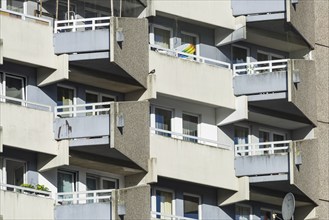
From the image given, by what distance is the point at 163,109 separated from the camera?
74938mm

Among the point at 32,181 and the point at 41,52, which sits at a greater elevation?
the point at 41,52

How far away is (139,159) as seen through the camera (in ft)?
235

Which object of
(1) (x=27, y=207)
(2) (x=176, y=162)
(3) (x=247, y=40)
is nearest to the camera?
(1) (x=27, y=207)

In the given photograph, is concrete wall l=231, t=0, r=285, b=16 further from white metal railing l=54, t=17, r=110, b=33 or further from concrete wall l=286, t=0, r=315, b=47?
white metal railing l=54, t=17, r=110, b=33

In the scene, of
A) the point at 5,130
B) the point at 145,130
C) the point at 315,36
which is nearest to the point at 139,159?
the point at 145,130

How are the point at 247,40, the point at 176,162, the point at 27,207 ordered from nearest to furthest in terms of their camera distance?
the point at 27,207, the point at 176,162, the point at 247,40

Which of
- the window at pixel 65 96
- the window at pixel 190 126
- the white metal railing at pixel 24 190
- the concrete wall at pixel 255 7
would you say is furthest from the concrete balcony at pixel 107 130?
the concrete wall at pixel 255 7

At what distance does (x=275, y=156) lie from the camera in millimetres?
76125

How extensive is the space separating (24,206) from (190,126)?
10.1m

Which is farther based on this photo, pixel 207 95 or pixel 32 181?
pixel 207 95

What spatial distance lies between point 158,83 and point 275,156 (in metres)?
5.78

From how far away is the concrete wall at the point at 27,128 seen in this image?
68.4 meters

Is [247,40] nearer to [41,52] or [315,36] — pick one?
[315,36]

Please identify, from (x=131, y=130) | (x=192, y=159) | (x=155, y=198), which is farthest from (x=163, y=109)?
(x=131, y=130)
